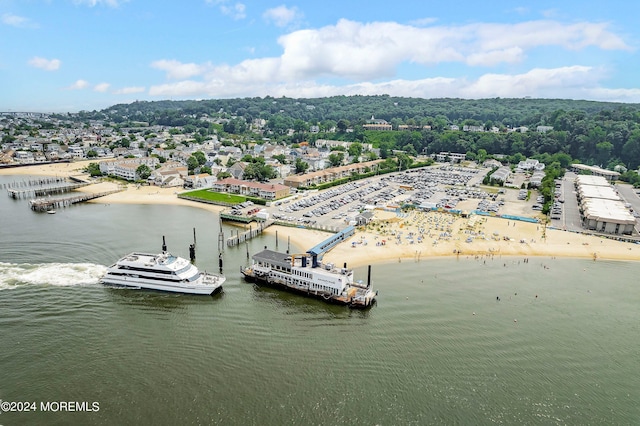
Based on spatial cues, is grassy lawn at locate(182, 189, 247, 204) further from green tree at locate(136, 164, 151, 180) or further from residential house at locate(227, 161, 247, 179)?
green tree at locate(136, 164, 151, 180)

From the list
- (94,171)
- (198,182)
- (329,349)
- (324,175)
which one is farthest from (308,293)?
(94,171)

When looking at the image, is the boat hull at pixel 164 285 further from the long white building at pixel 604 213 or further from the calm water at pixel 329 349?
the long white building at pixel 604 213

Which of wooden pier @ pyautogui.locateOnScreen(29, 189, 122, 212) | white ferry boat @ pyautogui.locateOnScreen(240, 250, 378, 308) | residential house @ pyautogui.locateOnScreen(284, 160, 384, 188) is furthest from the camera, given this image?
residential house @ pyautogui.locateOnScreen(284, 160, 384, 188)

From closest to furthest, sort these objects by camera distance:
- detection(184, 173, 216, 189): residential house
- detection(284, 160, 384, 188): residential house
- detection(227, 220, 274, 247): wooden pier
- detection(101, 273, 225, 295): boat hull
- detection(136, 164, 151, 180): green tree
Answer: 1. detection(101, 273, 225, 295): boat hull
2. detection(227, 220, 274, 247): wooden pier
3. detection(184, 173, 216, 189): residential house
4. detection(284, 160, 384, 188): residential house
5. detection(136, 164, 151, 180): green tree

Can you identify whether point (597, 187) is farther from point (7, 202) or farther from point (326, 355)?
point (7, 202)

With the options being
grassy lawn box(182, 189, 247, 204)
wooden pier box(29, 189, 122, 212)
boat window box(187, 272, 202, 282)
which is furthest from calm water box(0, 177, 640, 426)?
grassy lawn box(182, 189, 247, 204)

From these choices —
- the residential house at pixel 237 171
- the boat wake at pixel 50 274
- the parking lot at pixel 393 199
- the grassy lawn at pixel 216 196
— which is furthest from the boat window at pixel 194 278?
the residential house at pixel 237 171
